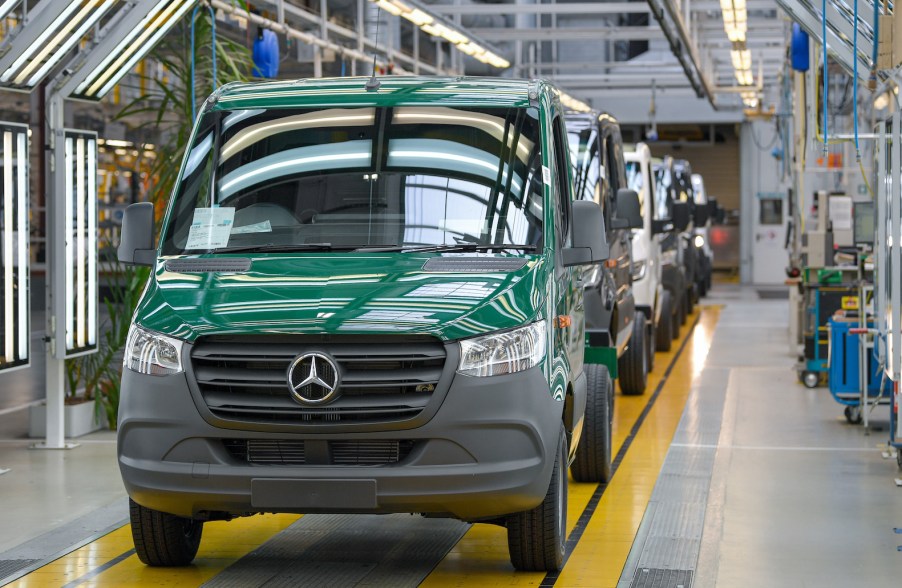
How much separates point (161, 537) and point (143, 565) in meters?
0.29

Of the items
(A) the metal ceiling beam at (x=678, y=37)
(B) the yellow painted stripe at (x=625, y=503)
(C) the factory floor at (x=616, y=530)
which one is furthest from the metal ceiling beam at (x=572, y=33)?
(C) the factory floor at (x=616, y=530)

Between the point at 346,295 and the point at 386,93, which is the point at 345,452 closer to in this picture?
the point at 346,295

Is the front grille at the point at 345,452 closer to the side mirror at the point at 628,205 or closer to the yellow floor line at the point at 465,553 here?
the yellow floor line at the point at 465,553

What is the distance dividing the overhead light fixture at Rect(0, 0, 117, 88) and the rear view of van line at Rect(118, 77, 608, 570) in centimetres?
240

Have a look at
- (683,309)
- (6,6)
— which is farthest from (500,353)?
(683,309)

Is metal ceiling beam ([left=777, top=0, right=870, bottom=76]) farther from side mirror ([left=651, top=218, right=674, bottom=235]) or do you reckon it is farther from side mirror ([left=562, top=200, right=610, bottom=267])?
side mirror ([left=651, top=218, right=674, bottom=235])

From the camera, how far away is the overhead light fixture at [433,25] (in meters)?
13.3

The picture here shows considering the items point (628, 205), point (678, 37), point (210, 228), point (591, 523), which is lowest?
point (591, 523)

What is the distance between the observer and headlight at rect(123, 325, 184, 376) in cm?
516

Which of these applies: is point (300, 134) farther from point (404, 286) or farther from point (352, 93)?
point (404, 286)

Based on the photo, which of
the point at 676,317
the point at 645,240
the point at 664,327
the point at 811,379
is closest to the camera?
the point at 811,379

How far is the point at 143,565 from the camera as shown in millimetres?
5984

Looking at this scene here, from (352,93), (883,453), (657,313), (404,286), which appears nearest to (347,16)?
(657,313)

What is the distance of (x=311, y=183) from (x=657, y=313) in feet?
31.6
